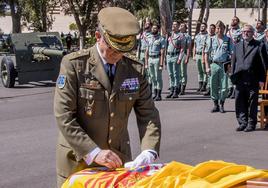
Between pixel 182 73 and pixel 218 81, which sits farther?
pixel 182 73

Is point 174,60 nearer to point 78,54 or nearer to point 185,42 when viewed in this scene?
point 185,42

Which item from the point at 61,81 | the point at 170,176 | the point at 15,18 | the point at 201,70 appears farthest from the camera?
the point at 15,18

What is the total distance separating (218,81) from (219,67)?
28cm

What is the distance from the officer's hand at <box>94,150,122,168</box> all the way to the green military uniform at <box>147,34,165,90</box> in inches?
416

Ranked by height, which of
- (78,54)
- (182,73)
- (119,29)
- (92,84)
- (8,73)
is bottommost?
(8,73)

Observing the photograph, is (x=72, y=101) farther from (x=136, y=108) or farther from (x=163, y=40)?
(x=163, y=40)

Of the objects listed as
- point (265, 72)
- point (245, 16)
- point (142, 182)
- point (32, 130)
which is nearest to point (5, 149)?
point (32, 130)

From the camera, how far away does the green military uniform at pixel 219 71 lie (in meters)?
11.6

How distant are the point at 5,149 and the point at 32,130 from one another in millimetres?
1647

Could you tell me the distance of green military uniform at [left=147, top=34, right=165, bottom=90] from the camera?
46.0 feet

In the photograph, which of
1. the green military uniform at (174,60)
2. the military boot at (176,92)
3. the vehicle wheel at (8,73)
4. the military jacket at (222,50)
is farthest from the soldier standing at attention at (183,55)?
the vehicle wheel at (8,73)

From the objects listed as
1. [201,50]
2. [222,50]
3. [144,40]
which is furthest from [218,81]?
[201,50]

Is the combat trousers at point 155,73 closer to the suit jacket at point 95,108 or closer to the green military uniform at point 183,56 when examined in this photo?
the green military uniform at point 183,56

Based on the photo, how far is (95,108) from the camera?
3590 mm
